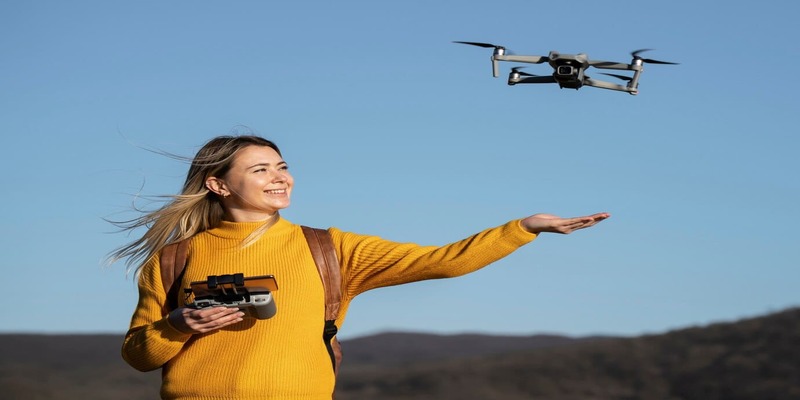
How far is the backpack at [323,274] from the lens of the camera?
8172 mm

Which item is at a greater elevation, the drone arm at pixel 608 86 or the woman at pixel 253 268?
the drone arm at pixel 608 86

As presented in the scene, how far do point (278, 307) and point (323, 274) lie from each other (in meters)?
0.37

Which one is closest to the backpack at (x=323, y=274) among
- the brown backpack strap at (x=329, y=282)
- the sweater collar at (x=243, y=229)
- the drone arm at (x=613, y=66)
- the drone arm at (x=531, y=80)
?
the brown backpack strap at (x=329, y=282)

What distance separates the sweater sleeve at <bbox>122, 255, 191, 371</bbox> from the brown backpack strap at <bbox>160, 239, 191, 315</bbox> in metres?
0.03

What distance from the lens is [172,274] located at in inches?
329

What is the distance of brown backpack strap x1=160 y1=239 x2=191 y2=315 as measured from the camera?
8.34 m

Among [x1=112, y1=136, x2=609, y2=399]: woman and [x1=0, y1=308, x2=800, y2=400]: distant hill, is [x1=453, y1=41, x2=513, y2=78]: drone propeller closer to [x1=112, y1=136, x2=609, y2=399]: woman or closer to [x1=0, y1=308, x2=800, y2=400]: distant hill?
[x1=112, y1=136, x2=609, y2=399]: woman

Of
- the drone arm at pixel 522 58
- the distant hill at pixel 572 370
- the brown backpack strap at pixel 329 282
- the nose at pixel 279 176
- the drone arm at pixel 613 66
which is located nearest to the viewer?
the brown backpack strap at pixel 329 282

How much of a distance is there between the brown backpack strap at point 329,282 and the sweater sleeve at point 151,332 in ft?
2.73

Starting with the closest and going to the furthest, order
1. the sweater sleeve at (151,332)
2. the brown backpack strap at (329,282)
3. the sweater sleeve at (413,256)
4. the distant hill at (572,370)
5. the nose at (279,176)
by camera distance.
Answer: the sweater sleeve at (413,256), the sweater sleeve at (151,332), the brown backpack strap at (329,282), the nose at (279,176), the distant hill at (572,370)

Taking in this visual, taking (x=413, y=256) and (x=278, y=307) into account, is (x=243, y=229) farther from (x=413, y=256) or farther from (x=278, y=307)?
(x=413, y=256)

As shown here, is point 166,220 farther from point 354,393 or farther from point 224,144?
point 354,393

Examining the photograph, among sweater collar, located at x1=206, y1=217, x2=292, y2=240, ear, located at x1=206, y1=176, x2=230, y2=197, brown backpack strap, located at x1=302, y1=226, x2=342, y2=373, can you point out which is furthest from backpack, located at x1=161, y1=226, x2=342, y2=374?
ear, located at x1=206, y1=176, x2=230, y2=197

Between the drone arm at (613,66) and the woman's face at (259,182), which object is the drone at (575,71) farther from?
the woman's face at (259,182)
